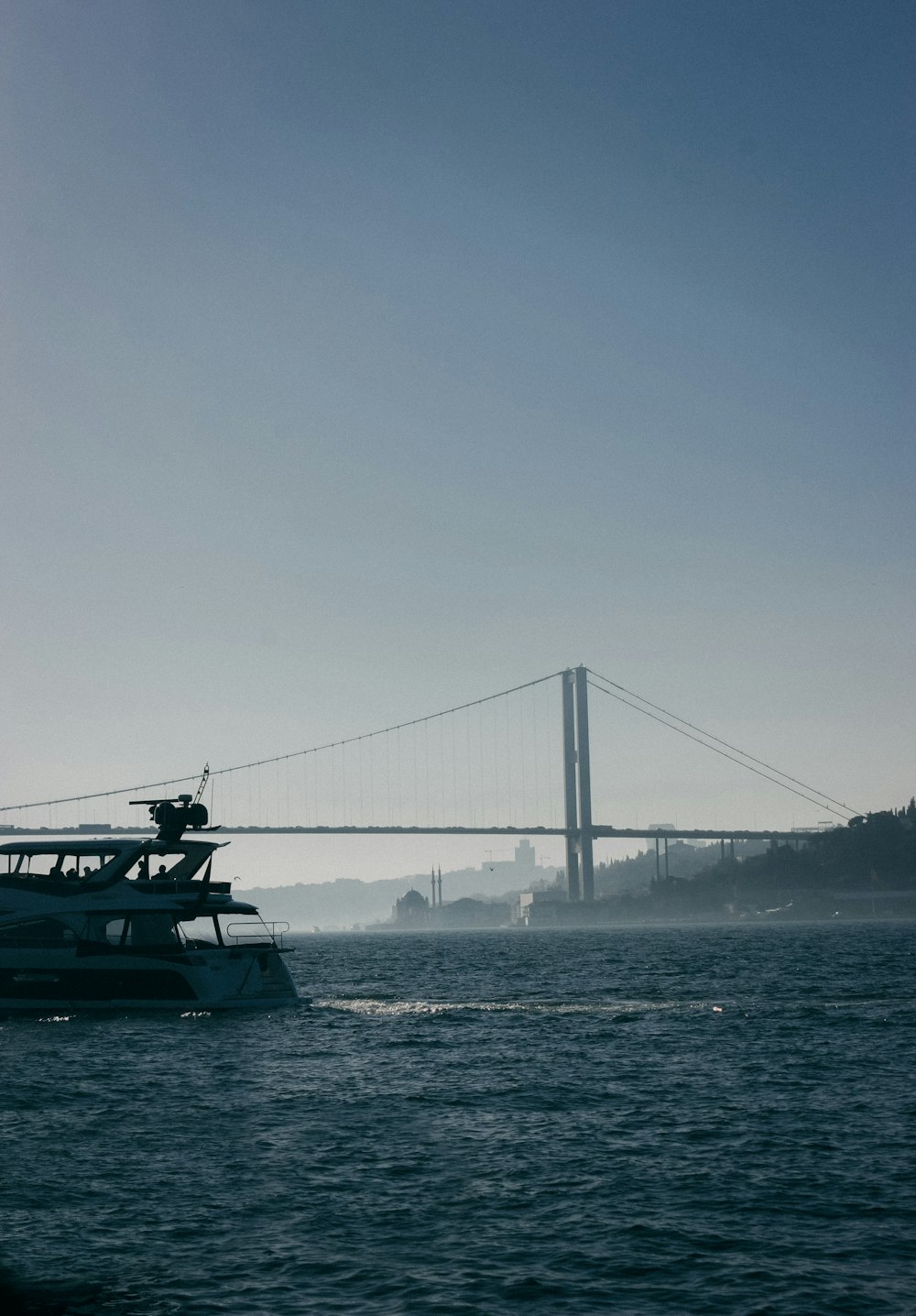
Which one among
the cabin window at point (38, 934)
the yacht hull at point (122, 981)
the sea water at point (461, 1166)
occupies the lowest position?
the sea water at point (461, 1166)

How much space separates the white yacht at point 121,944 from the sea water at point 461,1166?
1.43 m

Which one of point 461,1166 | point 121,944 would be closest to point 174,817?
point 121,944

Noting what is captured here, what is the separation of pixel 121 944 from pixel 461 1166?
26316mm

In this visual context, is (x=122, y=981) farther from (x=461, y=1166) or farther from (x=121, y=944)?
(x=461, y=1166)

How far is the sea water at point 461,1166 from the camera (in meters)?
14.8

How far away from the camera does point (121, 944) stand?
44.6 metres

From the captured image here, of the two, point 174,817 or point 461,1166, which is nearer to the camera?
point 461,1166

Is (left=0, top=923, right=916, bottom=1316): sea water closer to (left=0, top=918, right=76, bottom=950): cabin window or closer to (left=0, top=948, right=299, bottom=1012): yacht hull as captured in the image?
(left=0, top=948, right=299, bottom=1012): yacht hull

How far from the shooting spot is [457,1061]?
33812 millimetres

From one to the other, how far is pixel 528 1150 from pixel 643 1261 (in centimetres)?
700

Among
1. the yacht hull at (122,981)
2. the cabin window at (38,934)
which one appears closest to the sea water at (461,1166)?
the yacht hull at (122,981)

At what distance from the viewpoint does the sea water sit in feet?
48.4

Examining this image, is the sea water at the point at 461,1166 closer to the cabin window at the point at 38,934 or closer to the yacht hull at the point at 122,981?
the yacht hull at the point at 122,981

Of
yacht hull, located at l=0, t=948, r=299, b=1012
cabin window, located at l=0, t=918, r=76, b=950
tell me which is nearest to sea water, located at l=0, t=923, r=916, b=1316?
yacht hull, located at l=0, t=948, r=299, b=1012
